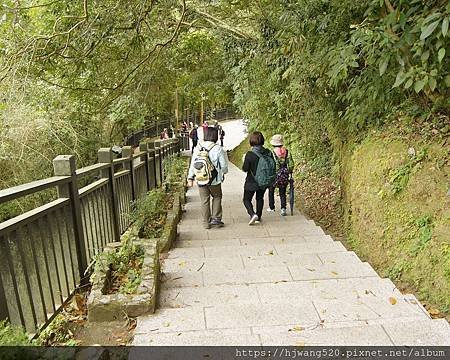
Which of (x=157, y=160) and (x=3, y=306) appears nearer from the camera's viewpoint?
(x=3, y=306)

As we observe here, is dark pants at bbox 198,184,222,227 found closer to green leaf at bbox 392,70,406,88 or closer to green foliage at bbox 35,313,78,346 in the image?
green foliage at bbox 35,313,78,346

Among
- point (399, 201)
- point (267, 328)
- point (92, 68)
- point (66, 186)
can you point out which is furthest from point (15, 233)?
point (92, 68)

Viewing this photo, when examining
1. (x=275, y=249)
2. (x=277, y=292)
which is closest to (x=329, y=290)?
(x=277, y=292)

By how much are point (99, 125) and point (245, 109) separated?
4451 millimetres

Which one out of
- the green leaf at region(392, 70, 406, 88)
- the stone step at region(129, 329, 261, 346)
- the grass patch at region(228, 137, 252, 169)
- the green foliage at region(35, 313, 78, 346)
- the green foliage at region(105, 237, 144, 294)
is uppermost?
the green leaf at region(392, 70, 406, 88)

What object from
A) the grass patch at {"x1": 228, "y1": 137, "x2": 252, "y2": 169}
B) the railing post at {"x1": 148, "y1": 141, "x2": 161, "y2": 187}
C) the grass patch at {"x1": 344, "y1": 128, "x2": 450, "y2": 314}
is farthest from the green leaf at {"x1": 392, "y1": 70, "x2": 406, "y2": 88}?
the grass patch at {"x1": 228, "y1": 137, "x2": 252, "y2": 169}

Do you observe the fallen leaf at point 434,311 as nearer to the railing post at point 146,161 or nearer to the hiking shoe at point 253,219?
the hiking shoe at point 253,219

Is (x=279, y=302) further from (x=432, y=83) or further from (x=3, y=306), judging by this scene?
(x=432, y=83)

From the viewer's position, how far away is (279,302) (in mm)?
2779

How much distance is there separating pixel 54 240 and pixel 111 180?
156 centimetres

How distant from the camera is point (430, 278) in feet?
10.4

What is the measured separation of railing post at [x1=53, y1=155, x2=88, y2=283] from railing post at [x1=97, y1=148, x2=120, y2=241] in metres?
1.04

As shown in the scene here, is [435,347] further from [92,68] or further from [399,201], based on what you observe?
[92,68]

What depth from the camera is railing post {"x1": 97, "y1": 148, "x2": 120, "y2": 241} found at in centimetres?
400
